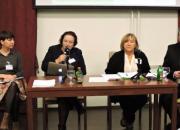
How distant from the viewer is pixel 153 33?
4.72 meters

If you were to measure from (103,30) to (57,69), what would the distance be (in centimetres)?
142

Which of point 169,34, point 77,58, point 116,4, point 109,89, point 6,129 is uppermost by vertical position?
point 116,4

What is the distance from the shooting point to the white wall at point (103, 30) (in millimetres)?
4516

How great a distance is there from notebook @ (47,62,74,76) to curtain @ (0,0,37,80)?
0.98m

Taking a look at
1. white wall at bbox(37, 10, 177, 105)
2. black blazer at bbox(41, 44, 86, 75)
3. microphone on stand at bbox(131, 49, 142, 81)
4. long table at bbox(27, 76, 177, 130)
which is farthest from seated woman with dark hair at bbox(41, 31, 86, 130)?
white wall at bbox(37, 10, 177, 105)

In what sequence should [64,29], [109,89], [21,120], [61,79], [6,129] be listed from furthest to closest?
1. [64,29]
2. [21,120]
3. [6,129]
4. [61,79]
5. [109,89]

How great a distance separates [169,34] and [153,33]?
0.24m

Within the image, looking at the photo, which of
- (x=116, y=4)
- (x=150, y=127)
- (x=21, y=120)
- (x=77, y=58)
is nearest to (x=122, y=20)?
(x=116, y=4)

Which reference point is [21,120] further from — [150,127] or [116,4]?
[116,4]

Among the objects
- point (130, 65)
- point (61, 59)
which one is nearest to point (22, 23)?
point (61, 59)

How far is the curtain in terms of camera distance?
14.1 feet

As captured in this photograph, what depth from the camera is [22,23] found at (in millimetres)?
4355

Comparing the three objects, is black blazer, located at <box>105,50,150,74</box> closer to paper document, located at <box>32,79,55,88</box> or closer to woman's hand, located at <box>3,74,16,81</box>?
paper document, located at <box>32,79,55,88</box>

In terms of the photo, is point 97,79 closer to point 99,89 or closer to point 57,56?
point 99,89
